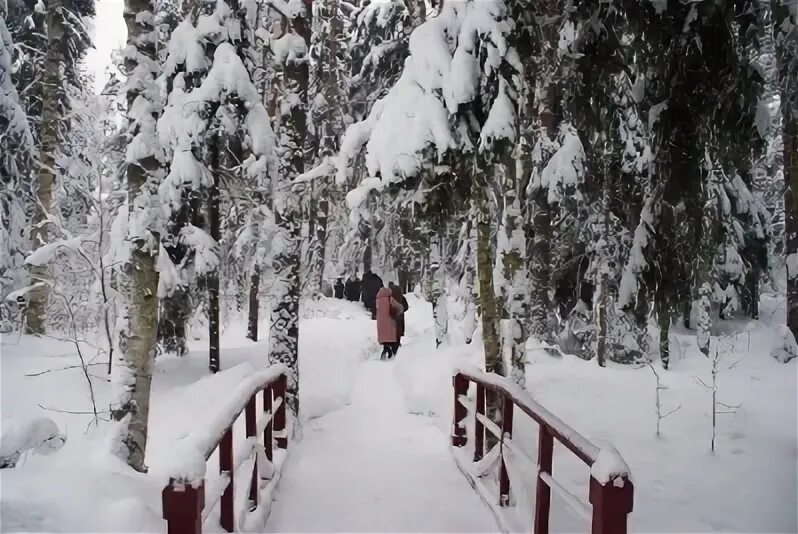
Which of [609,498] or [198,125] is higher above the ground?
[198,125]

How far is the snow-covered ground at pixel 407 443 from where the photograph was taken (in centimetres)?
437

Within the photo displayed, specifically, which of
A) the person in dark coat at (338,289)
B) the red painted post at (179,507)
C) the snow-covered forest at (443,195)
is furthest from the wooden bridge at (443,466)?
the person in dark coat at (338,289)

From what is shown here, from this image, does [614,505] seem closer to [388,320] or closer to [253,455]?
[253,455]

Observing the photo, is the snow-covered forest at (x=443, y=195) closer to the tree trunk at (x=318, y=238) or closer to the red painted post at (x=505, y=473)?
the red painted post at (x=505, y=473)

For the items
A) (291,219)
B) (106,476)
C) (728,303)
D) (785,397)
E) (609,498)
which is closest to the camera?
(609,498)

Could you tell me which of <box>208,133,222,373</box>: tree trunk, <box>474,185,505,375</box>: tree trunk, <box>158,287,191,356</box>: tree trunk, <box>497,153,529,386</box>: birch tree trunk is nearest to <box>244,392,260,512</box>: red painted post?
<box>474,185,505,375</box>: tree trunk

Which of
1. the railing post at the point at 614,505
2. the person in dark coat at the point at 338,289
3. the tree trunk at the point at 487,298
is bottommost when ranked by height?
the person in dark coat at the point at 338,289

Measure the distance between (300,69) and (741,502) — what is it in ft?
26.7

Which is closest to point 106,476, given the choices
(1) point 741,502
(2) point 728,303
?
(1) point 741,502

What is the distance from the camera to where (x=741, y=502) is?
20.9 ft

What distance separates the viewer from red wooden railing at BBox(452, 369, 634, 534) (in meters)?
2.85

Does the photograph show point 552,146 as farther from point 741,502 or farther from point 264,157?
point 741,502

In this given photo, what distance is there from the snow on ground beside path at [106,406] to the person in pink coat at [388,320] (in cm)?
86

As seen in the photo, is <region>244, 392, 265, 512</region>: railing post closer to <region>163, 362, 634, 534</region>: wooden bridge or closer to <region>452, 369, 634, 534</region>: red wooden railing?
Result: <region>163, 362, 634, 534</region>: wooden bridge
